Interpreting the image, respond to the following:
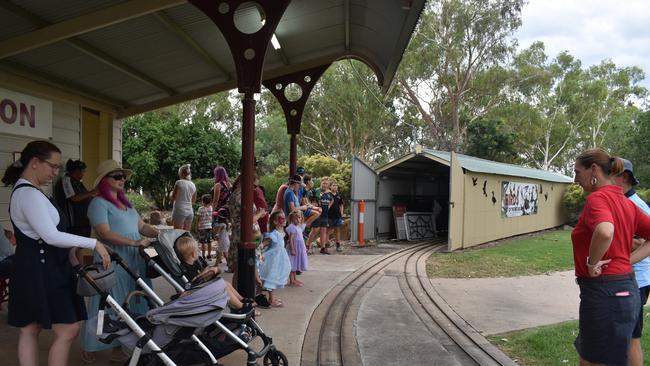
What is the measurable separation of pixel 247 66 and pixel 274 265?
98.7 inches

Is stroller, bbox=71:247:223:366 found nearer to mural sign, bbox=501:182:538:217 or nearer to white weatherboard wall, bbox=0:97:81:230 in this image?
white weatherboard wall, bbox=0:97:81:230

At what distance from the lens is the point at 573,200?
21.9 m

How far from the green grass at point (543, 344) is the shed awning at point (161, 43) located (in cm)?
367

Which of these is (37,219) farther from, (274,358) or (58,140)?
(58,140)

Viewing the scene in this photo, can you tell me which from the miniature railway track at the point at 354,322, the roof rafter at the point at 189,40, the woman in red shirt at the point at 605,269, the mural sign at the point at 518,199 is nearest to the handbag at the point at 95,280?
the miniature railway track at the point at 354,322

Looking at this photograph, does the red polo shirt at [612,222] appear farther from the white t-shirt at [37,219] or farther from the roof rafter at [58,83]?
the roof rafter at [58,83]

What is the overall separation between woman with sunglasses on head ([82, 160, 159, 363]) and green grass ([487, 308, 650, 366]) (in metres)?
3.58

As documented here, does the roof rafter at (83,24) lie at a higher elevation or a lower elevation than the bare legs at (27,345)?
higher

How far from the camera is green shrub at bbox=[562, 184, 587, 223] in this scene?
21.7m

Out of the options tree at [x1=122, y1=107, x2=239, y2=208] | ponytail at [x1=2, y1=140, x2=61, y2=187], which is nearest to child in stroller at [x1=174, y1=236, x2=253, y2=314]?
ponytail at [x1=2, y1=140, x2=61, y2=187]

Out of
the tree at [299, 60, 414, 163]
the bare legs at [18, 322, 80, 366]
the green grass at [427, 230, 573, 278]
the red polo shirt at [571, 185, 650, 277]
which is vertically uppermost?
the tree at [299, 60, 414, 163]

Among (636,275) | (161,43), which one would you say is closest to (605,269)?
(636,275)

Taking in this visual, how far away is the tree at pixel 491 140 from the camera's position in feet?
102

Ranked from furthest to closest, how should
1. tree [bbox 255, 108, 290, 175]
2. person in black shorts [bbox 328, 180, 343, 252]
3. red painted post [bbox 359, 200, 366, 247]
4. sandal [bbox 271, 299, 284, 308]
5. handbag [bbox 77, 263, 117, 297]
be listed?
tree [bbox 255, 108, 290, 175] → red painted post [bbox 359, 200, 366, 247] → person in black shorts [bbox 328, 180, 343, 252] → sandal [bbox 271, 299, 284, 308] → handbag [bbox 77, 263, 117, 297]
